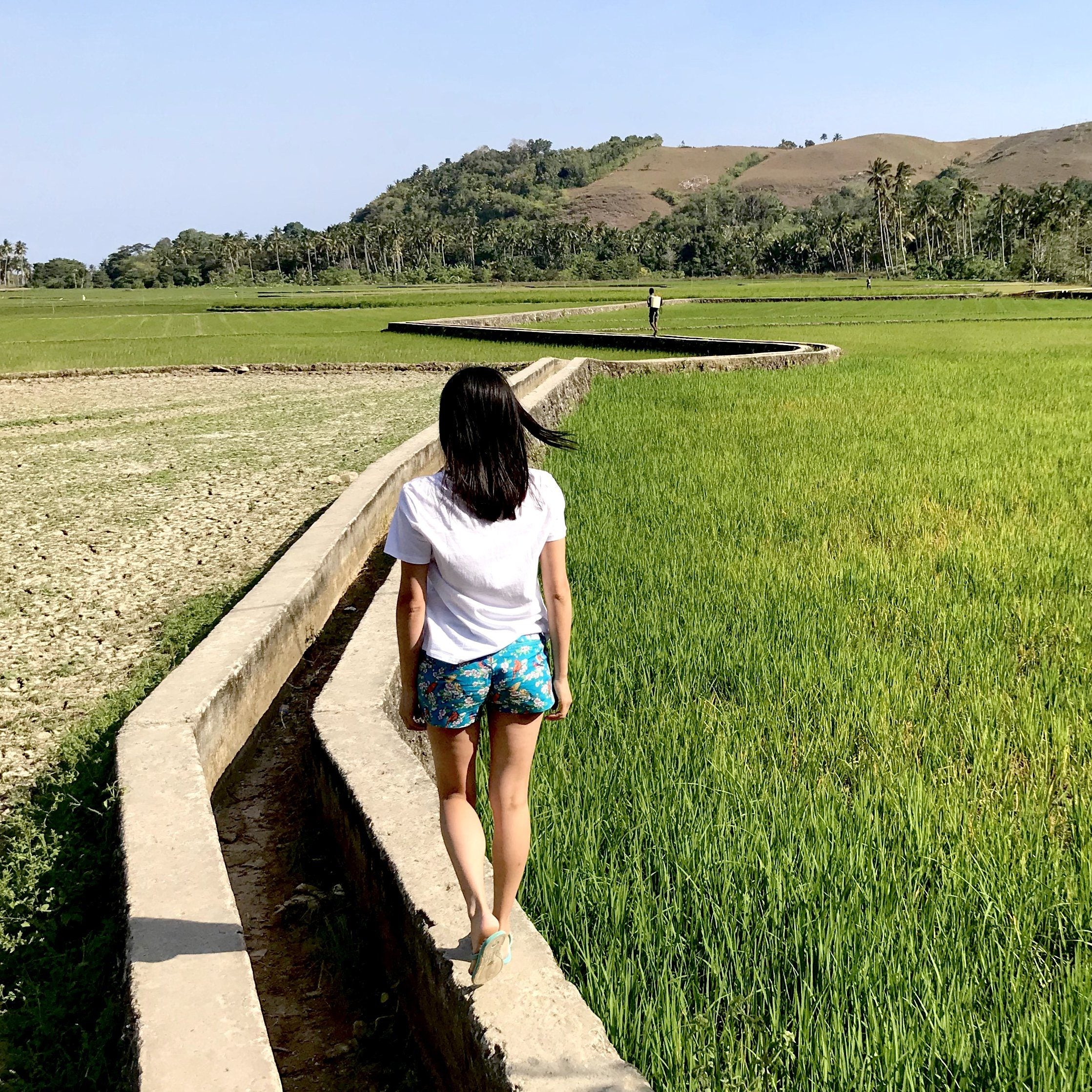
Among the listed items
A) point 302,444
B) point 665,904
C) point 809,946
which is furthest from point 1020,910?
point 302,444

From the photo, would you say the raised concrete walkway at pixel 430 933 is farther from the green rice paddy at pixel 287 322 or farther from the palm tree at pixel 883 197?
the palm tree at pixel 883 197

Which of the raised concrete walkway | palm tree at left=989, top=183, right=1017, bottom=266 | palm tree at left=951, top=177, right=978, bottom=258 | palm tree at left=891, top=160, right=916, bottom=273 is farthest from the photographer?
palm tree at left=951, top=177, right=978, bottom=258

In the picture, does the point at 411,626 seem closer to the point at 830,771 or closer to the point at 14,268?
the point at 830,771

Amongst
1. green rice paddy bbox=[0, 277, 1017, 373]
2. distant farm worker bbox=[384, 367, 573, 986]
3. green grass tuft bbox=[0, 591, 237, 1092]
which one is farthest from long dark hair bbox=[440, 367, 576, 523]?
green rice paddy bbox=[0, 277, 1017, 373]

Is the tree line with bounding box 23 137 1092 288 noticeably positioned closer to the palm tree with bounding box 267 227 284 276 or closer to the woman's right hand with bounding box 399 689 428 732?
the palm tree with bounding box 267 227 284 276

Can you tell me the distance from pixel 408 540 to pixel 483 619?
0.69ft

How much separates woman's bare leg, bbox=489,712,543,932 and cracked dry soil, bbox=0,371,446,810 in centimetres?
193

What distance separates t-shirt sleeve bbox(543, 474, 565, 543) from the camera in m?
2.16

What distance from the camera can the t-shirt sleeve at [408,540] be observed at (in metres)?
2.07

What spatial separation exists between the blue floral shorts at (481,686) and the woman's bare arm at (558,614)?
41 millimetres

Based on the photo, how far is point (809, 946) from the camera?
2111 mm

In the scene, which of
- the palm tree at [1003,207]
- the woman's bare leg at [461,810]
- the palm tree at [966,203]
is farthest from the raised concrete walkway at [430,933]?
the palm tree at [966,203]

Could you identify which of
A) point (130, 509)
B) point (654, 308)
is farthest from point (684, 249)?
point (130, 509)

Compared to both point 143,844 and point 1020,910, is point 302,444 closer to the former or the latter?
point 143,844
